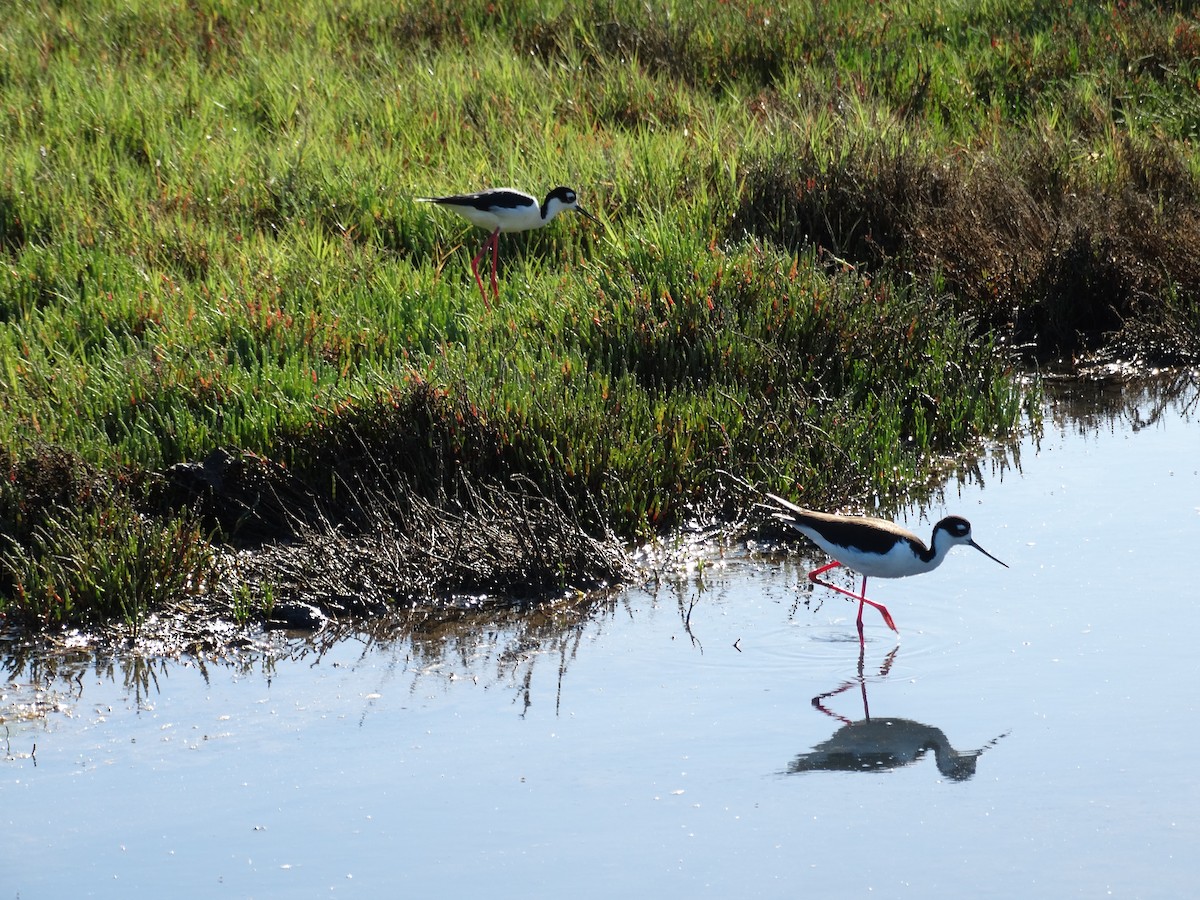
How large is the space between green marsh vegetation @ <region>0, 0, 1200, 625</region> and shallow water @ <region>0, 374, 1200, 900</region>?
2.43 feet

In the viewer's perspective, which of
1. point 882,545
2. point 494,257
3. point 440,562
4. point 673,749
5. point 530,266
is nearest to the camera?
point 673,749

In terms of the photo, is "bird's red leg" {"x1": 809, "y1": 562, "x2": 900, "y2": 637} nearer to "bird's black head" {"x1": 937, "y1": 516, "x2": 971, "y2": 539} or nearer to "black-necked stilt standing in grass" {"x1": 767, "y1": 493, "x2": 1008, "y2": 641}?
"black-necked stilt standing in grass" {"x1": 767, "y1": 493, "x2": 1008, "y2": 641}

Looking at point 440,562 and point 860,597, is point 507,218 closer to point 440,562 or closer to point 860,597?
point 440,562

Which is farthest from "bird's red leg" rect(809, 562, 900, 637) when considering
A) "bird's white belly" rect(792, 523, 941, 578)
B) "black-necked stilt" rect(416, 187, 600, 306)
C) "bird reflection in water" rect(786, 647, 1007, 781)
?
"black-necked stilt" rect(416, 187, 600, 306)

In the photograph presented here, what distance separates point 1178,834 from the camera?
4.84 m

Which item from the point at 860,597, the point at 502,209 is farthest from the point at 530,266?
the point at 860,597

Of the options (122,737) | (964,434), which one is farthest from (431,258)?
(122,737)

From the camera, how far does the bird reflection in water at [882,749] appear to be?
536 centimetres

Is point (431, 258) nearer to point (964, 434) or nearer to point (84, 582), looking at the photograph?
point (964, 434)

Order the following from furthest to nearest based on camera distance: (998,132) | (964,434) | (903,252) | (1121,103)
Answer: (1121,103) < (998,132) < (903,252) < (964,434)

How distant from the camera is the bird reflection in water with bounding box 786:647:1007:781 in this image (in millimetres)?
5355

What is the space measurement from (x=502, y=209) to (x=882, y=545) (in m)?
4.65

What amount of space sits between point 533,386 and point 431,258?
324 centimetres

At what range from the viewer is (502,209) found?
34.1 feet
